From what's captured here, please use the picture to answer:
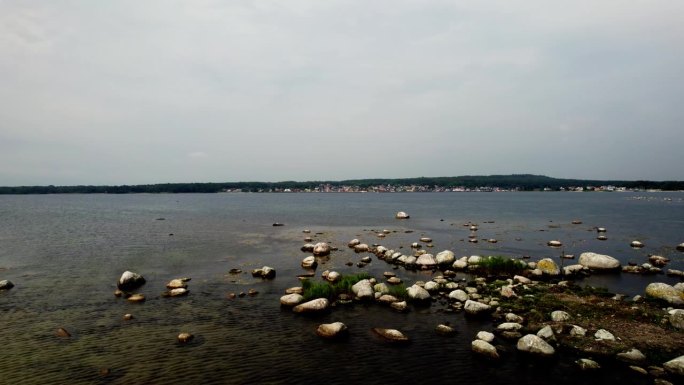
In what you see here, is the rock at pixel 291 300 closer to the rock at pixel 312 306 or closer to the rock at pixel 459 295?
the rock at pixel 312 306

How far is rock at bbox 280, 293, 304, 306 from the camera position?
25.1 m

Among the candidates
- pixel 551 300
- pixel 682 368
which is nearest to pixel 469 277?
pixel 551 300

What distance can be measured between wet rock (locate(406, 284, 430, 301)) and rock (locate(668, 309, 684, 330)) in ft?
43.5

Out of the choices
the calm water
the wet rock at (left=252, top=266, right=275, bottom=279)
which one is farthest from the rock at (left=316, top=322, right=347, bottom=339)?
the wet rock at (left=252, top=266, right=275, bottom=279)

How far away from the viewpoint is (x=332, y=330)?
20.1m

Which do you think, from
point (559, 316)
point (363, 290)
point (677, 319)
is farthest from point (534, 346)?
point (363, 290)

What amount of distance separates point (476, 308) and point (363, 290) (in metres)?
7.71

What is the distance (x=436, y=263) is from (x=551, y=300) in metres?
12.8

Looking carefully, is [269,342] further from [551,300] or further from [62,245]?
[62,245]

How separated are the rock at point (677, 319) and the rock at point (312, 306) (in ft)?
63.8

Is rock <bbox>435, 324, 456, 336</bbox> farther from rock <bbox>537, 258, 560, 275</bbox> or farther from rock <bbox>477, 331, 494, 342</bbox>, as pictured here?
rock <bbox>537, 258, 560, 275</bbox>

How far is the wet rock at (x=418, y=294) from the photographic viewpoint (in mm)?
25281

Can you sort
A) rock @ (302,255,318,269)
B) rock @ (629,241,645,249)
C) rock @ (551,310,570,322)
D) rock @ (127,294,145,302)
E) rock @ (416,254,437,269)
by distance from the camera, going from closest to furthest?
rock @ (551,310,570,322), rock @ (127,294,145,302), rock @ (416,254,437,269), rock @ (302,255,318,269), rock @ (629,241,645,249)

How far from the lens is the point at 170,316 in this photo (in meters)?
23.4
